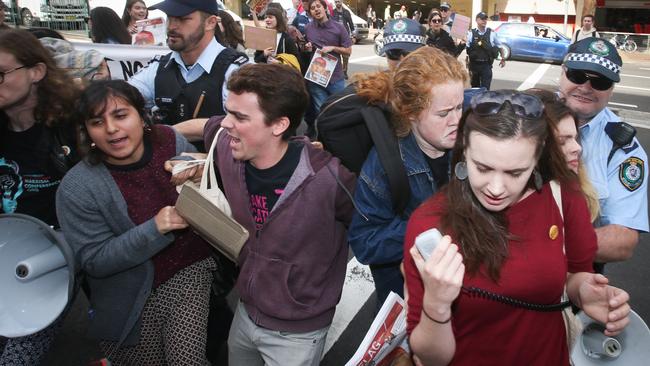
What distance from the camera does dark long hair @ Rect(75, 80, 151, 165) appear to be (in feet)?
7.06

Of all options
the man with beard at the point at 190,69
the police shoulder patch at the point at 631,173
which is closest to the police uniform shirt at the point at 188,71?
the man with beard at the point at 190,69

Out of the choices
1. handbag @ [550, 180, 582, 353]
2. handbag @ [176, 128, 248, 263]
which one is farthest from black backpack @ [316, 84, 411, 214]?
handbag @ [550, 180, 582, 353]

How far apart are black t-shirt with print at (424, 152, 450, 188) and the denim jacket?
0.13ft

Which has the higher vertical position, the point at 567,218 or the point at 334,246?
the point at 567,218

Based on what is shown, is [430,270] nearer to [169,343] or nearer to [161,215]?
[161,215]

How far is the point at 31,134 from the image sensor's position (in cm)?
248

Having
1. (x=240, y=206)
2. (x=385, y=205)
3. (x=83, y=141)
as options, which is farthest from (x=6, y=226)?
(x=385, y=205)

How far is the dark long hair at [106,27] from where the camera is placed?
5.48m

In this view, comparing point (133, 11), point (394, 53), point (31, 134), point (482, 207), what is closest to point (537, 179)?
point (482, 207)

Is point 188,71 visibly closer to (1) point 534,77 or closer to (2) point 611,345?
(2) point 611,345

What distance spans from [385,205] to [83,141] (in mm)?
1352

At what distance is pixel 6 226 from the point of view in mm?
2182

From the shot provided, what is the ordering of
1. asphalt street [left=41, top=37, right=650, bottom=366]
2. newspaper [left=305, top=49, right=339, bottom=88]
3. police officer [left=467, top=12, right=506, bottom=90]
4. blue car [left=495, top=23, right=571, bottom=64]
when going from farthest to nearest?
blue car [left=495, top=23, right=571, bottom=64] < police officer [left=467, top=12, right=506, bottom=90] < newspaper [left=305, top=49, right=339, bottom=88] < asphalt street [left=41, top=37, right=650, bottom=366]

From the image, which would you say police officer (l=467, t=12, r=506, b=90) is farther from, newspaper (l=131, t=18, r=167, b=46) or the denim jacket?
the denim jacket
